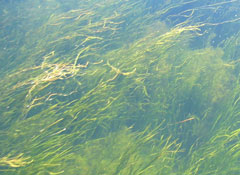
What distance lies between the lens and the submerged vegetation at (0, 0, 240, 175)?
84.4 inches

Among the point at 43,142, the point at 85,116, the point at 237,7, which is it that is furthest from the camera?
the point at 237,7

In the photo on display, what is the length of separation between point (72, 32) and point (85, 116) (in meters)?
1.39

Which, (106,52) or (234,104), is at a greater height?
(106,52)

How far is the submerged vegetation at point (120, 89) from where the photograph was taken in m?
2.14

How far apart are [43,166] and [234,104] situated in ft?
6.58

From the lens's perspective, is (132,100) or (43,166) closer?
(43,166)

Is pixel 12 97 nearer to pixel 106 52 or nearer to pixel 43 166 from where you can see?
pixel 43 166

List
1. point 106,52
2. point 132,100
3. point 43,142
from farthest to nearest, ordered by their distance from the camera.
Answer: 1. point 106,52
2. point 132,100
3. point 43,142

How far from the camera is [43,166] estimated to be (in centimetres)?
191

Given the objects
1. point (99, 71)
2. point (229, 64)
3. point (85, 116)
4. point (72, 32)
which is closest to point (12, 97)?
point (85, 116)

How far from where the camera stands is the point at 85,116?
2.36 m

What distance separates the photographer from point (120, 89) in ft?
8.51

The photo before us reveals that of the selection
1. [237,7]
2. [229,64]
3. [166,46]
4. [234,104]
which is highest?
[237,7]

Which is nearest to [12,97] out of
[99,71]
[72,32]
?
[99,71]
